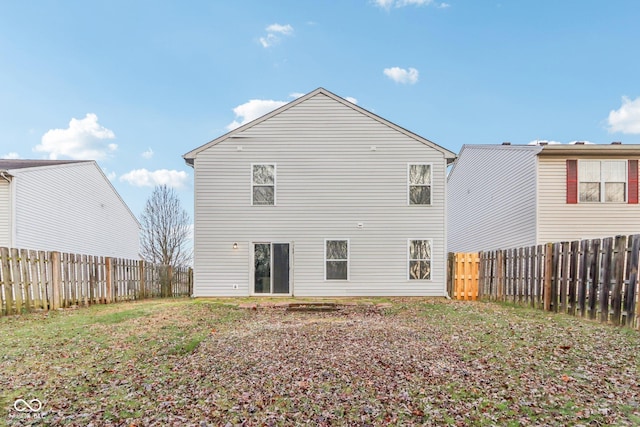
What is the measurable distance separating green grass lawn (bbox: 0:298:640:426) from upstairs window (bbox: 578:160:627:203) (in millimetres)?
8001

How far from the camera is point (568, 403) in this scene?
3.88 meters

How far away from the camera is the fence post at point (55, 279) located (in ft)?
36.1

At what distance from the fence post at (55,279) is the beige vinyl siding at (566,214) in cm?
1516

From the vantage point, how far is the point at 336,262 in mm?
14188

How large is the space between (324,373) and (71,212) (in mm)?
18873

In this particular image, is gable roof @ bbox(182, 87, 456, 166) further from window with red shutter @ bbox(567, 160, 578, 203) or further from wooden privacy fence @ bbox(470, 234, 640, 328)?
wooden privacy fence @ bbox(470, 234, 640, 328)

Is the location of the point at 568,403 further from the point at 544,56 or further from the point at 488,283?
the point at 544,56

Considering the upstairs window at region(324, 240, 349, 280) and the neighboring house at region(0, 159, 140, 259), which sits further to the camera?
the neighboring house at region(0, 159, 140, 259)

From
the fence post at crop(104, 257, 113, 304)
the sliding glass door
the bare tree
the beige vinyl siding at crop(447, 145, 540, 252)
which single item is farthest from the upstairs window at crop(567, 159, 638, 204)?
the bare tree

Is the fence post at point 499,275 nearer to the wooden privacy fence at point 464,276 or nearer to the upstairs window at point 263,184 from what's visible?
the wooden privacy fence at point 464,276

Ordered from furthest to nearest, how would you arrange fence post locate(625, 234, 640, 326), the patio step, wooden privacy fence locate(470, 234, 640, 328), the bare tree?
the bare tree
the patio step
wooden privacy fence locate(470, 234, 640, 328)
fence post locate(625, 234, 640, 326)

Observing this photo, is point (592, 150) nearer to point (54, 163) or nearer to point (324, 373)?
point (324, 373)

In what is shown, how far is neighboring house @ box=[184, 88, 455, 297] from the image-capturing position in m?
14.1

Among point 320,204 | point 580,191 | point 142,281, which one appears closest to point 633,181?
point 580,191
